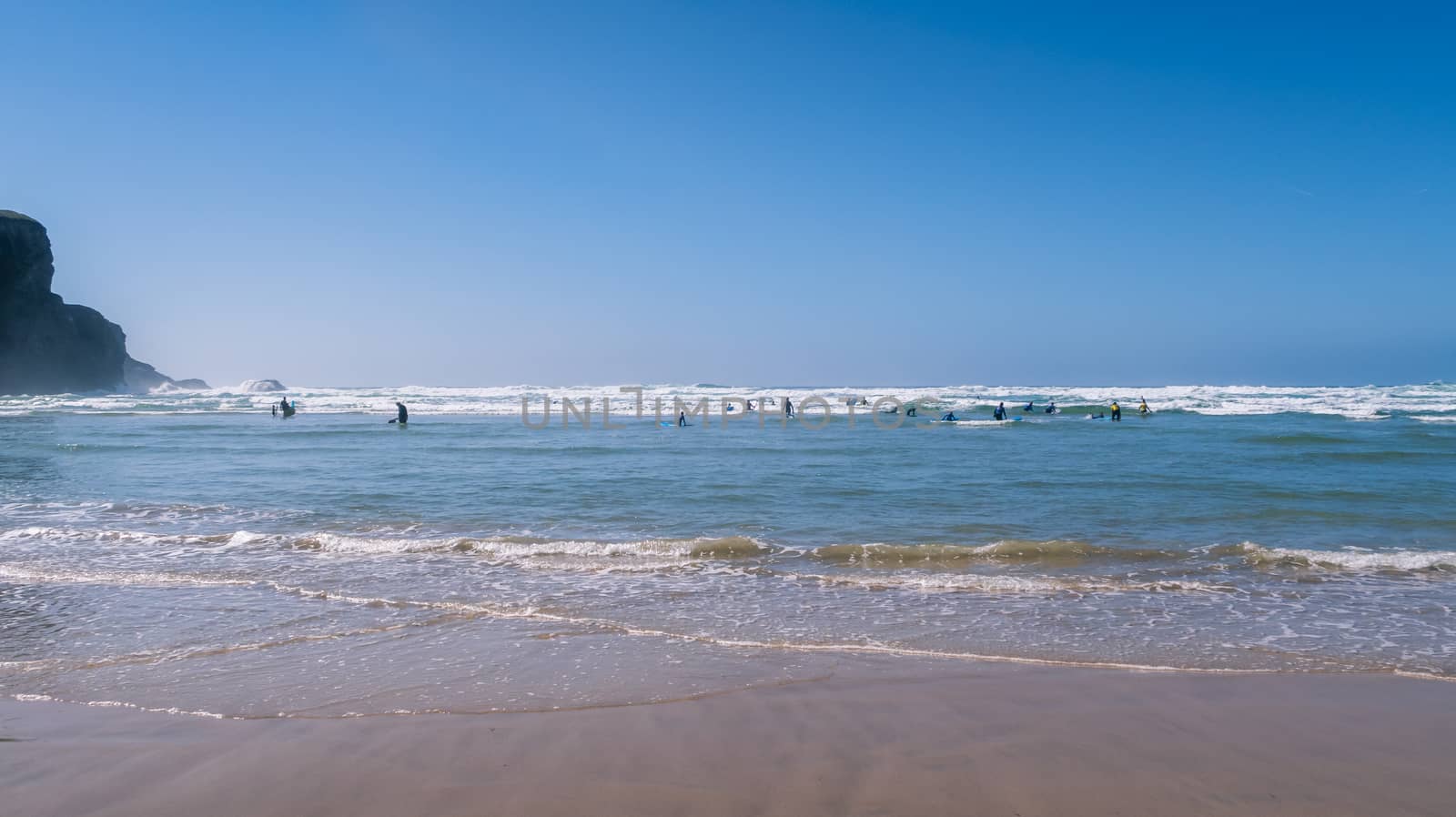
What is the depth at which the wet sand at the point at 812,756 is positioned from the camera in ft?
12.7

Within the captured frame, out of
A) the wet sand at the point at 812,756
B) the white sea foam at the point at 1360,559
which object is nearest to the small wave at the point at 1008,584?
the white sea foam at the point at 1360,559

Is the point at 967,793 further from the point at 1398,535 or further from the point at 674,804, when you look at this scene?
the point at 1398,535

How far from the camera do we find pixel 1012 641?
652cm

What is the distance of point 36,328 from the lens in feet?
257

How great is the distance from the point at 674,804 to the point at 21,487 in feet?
61.8

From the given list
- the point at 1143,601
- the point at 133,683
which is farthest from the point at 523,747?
the point at 1143,601

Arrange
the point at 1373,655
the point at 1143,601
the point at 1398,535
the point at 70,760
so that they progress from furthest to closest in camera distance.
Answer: the point at 1398,535 → the point at 1143,601 → the point at 1373,655 → the point at 70,760

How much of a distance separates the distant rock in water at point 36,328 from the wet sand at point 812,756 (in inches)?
3781

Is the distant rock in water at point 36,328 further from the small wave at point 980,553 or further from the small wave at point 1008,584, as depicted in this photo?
the small wave at point 1008,584

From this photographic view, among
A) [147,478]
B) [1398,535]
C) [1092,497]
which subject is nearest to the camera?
[1398,535]

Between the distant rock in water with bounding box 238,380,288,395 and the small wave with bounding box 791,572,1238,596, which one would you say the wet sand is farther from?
the distant rock in water with bounding box 238,380,288,395

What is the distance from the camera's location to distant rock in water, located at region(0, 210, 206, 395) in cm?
7562

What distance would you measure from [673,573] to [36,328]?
97.5m

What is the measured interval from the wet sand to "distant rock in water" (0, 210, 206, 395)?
315 ft
